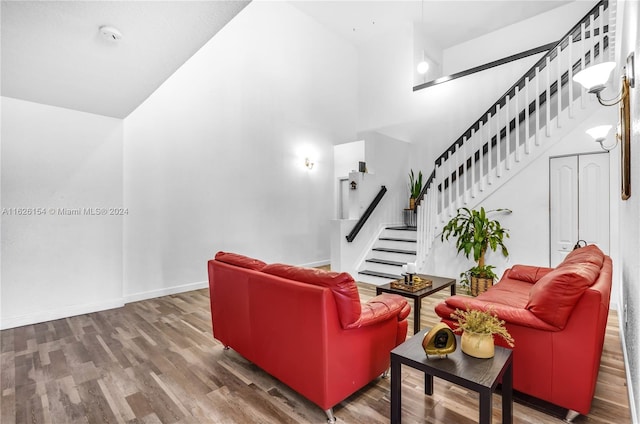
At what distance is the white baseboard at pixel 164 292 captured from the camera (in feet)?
14.7

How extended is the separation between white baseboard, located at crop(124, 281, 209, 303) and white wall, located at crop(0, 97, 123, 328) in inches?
8.5

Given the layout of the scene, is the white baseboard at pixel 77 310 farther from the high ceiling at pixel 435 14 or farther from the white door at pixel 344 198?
the high ceiling at pixel 435 14

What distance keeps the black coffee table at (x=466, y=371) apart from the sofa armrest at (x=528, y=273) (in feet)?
6.42

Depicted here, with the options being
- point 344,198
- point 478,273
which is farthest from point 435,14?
point 478,273

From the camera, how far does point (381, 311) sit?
212 cm

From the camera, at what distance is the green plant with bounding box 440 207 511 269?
4461 mm

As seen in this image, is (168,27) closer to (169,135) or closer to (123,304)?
(169,135)

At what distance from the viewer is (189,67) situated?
4.99 metres

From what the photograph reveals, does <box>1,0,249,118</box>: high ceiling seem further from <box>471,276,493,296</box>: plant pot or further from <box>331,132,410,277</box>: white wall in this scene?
<box>471,276,493,296</box>: plant pot

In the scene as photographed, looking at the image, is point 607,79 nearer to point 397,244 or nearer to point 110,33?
point 110,33

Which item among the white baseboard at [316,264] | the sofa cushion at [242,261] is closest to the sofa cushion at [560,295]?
the sofa cushion at [242,261]

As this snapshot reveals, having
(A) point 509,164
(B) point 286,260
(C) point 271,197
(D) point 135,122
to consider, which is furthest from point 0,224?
(A) point 509,164

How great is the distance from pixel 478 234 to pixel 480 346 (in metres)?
3.16

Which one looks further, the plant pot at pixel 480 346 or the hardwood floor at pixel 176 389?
the hardwood floor at pixel 176 389
